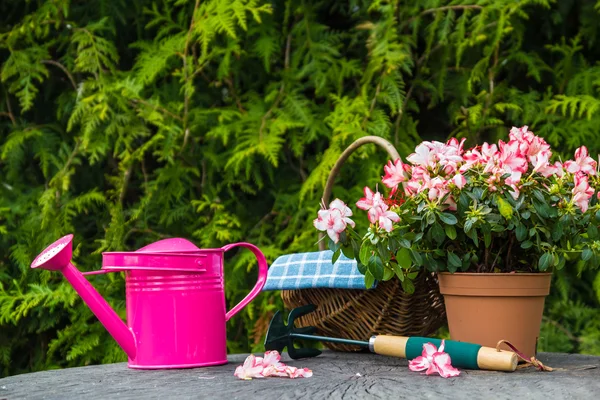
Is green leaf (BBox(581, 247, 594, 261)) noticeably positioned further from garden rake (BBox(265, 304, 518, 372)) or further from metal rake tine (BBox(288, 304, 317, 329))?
metal rake tine (BBox(288, 304, 317, 329))

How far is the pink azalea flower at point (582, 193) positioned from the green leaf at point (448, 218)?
0.82 ft

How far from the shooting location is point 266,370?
1.54 m

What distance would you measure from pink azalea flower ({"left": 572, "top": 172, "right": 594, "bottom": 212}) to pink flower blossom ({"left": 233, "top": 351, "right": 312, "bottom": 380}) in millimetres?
641

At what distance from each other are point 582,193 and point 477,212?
22 cm

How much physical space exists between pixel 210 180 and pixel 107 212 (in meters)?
0.47

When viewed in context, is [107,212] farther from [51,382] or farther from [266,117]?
[51,382]

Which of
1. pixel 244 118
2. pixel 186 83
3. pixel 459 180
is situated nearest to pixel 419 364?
A: pixel 459 180

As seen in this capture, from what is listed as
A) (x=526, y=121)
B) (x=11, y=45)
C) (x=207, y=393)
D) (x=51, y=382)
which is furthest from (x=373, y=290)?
(x=11, y=45)

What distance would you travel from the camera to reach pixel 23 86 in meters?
3.27

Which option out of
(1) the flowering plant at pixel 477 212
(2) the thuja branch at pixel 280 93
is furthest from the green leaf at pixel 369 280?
(2) the thuja branch at pixel 280 93

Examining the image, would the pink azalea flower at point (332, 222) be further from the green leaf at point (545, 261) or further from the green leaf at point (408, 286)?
the green leaf at point (545, 261)

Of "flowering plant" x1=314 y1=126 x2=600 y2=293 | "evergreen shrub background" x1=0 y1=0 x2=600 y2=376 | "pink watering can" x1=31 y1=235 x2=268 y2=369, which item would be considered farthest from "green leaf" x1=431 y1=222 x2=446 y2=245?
"evergreen shrub background" x1=0 y1=0 x2=600 y2=376

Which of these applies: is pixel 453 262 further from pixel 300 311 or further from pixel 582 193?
pixel 300 311

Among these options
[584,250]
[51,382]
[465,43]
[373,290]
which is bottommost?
[51,382]
